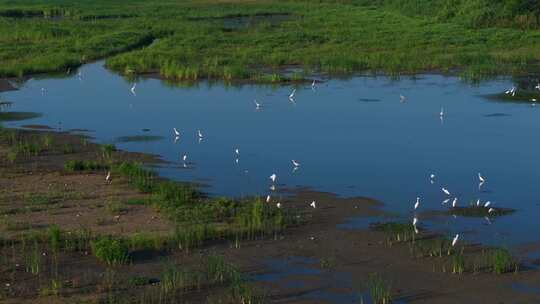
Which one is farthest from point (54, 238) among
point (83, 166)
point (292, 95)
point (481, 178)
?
point (292, 95)

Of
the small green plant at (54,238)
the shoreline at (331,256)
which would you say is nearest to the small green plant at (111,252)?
the shoreline at (331,256)

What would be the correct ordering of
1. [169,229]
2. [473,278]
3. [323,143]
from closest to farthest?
[473,278]
[169,229]
[323,143]

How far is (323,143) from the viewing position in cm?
2228

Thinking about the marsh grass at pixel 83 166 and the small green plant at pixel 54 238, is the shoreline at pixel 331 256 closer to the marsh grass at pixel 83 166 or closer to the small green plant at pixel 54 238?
the small green plant at pixel 54 238

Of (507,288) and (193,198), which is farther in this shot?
(193,198)

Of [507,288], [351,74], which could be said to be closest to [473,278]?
[507,288]

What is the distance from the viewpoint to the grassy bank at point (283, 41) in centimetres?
3444

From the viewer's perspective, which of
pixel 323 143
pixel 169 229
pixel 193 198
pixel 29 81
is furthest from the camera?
pixel 29 81

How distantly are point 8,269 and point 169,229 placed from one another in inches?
105

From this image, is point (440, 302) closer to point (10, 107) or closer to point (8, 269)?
point (8, 269)

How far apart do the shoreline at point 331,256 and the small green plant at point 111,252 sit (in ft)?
0.71

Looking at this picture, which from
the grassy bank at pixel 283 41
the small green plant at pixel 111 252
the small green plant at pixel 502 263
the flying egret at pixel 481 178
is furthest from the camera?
the grassy bank at pixel 283 41

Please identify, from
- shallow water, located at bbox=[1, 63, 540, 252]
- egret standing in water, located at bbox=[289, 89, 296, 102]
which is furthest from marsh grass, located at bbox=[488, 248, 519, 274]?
egret standing in water, located at bbox=[289, 89, 296, 102]

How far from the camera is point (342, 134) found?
76.2ft
